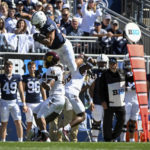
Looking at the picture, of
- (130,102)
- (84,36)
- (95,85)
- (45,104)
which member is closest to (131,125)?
(130,102)

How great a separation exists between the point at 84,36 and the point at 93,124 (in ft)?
10.2

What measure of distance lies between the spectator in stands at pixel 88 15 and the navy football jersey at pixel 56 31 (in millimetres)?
5986

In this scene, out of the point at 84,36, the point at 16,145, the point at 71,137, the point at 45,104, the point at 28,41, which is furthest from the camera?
the point at 84,36

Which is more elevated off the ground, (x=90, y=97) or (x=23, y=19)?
(x=23, y=19)

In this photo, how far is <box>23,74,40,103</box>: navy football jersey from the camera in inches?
593

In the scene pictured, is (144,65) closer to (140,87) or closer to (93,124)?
(140,87)

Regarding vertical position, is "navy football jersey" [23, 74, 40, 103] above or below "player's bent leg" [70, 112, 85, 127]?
above

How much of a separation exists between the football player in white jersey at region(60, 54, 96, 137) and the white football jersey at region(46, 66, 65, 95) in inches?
31.1

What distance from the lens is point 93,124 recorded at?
14969 millimetres

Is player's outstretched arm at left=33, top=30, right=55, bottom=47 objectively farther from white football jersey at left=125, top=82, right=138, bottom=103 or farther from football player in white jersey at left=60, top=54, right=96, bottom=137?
white football jersey at left=125, top=82, right=138, bottom=103

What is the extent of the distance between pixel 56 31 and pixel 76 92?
1.41 metres

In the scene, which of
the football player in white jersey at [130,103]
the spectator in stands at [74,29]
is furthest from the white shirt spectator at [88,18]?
the football player in white jersey at [130,103]

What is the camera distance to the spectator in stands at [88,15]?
18192 mm

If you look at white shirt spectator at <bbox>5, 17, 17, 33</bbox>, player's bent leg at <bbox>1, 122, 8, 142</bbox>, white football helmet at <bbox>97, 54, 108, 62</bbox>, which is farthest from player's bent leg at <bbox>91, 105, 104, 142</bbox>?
white shirt spectator at <bbox>5, 17, 17, 33</bbox>
